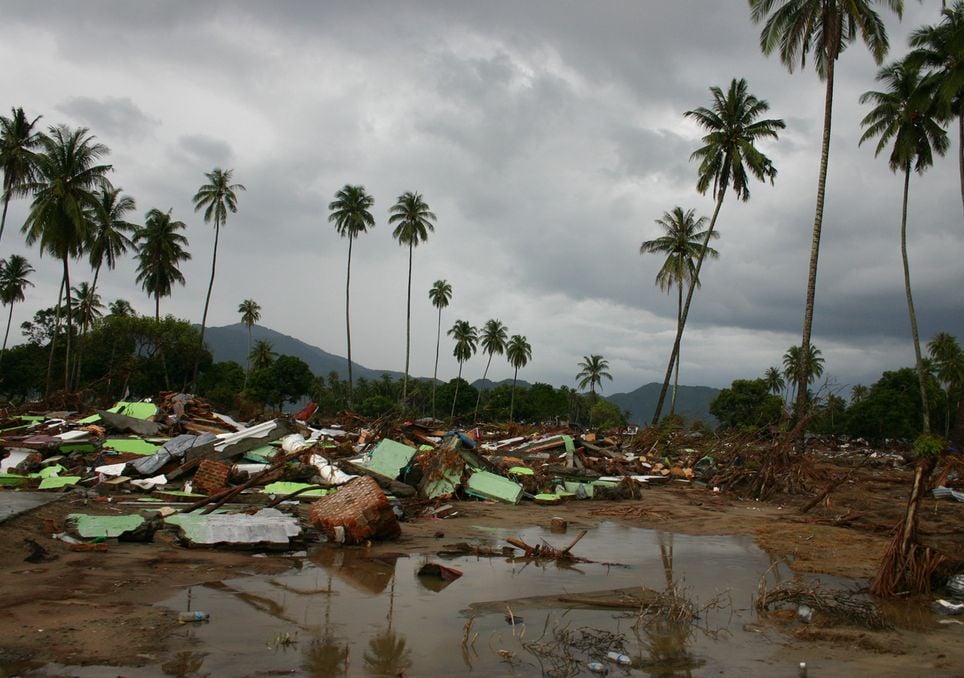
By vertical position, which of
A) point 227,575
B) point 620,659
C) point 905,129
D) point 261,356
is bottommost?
point 227,575

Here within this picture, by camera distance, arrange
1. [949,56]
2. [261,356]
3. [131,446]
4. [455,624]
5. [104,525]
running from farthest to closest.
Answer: [261,356] < [949,56] < [131,446] < [104,525] < [455,624]

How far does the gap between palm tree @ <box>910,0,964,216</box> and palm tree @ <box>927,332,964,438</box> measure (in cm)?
3064

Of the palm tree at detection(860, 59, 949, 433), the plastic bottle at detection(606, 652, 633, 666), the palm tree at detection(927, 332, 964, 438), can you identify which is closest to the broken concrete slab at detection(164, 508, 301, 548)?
the plastic bottle at detection(606, 652, 633, 666)

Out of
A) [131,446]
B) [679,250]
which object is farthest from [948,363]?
[131,446]

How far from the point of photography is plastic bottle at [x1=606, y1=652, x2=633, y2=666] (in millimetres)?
4164

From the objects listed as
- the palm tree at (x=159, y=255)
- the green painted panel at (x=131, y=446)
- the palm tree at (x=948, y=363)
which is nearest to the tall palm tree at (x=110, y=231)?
the palm tree at (x=159, y=255)

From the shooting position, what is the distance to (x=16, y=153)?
26.8 m

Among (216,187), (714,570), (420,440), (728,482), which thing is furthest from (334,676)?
(216,187)

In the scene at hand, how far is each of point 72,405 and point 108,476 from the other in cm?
1114

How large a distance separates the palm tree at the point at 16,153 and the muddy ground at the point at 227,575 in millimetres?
24787

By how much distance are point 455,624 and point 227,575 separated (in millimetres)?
2334

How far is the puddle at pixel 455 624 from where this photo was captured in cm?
398

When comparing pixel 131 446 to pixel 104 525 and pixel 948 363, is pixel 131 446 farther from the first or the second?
pixel 948 363

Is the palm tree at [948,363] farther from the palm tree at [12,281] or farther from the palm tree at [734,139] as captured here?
the palm tree at [12,281]
